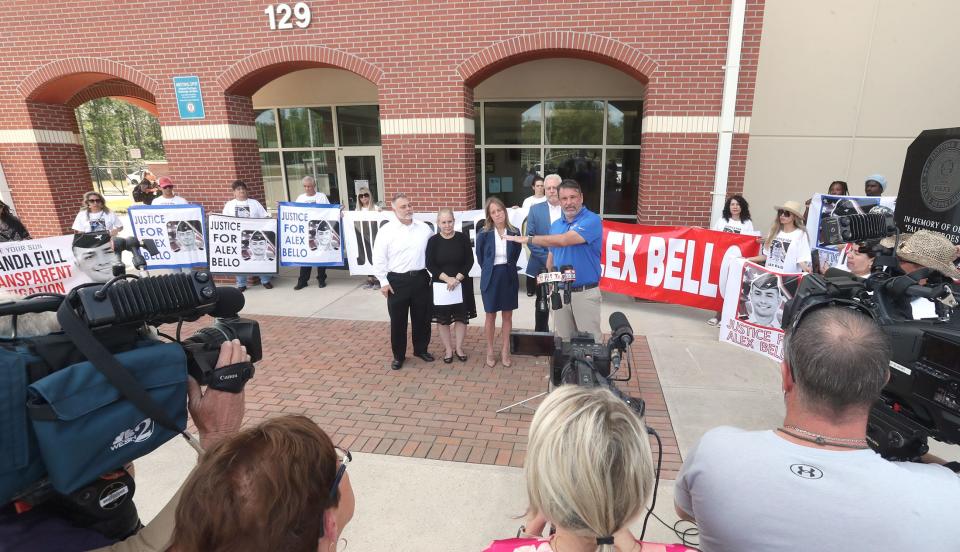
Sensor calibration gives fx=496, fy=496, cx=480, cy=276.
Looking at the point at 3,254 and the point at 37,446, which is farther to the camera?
the point at 3,254

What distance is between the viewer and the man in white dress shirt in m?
5.18

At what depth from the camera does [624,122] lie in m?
10.0

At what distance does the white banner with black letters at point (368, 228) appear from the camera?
7.82 m

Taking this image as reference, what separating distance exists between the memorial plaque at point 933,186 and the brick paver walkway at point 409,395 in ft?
7.53

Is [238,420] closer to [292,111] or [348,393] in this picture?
[348,393]

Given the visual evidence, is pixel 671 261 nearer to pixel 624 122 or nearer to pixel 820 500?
pixel 624 122

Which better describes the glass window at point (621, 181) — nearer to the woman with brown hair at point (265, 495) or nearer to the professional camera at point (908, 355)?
the professional camera at point (908, 355)

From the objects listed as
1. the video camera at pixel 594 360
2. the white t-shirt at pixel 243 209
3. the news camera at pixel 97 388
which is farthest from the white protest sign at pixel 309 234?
the news camera at pixel 97 388

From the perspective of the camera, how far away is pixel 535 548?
4.18 feet

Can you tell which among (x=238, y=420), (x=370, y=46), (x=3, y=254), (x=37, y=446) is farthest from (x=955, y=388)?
(x=3, y=254)

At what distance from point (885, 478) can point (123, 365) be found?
2.00 meters

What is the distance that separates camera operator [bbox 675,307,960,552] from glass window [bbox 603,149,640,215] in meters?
9.25

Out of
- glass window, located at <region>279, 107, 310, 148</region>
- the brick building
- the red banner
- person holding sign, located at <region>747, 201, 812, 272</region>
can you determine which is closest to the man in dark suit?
the red banner

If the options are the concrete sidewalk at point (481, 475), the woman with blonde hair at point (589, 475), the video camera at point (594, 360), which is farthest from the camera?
the concrete sidewalk at point (481, 475)
